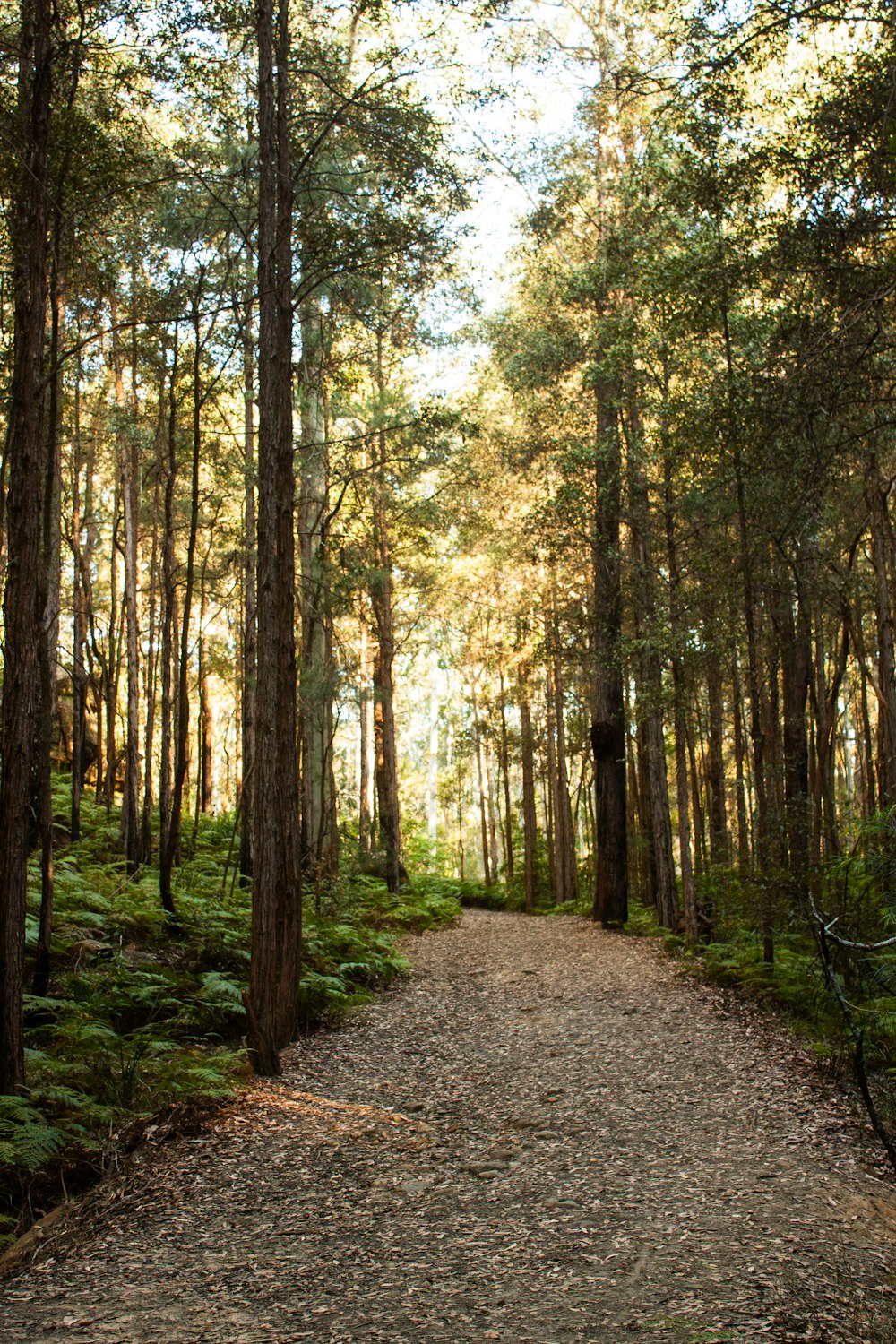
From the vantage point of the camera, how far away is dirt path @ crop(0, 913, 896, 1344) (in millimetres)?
3090

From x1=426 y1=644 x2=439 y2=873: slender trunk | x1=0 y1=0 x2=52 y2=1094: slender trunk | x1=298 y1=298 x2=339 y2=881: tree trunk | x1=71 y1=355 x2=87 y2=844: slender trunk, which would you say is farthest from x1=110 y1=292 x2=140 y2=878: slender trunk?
x1=426 y1=644 x2=439 y2=873: slender trunk

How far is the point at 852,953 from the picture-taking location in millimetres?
5691

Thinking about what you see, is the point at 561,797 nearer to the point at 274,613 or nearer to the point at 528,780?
the point at 528,780

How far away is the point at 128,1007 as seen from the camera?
686 centimetres

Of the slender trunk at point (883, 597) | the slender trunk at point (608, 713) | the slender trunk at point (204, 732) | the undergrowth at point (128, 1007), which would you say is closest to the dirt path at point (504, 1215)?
the undergrowth at point (128, 1007)

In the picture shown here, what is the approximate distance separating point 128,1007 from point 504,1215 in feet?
12.6

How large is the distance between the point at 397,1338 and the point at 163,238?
12388 mm

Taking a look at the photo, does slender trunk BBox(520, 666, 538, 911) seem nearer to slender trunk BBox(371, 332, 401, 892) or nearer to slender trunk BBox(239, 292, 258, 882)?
slender trunk BBox(371, 332, 401, 892)

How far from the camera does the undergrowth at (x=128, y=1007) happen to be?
4.61m

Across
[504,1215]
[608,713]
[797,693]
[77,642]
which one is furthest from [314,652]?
[504,1215]

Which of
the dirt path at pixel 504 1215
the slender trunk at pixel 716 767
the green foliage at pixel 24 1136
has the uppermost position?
the slender trunk at pixel 716 767

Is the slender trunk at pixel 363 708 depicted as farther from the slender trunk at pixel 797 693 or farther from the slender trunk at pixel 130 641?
the slender trunk at pixel 797 693

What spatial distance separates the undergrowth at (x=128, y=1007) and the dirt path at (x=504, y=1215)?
357 millimetres

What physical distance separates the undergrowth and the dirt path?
36 centimetres
